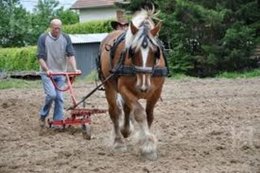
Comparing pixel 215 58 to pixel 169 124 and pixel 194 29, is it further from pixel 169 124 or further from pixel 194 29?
pixel 169 124

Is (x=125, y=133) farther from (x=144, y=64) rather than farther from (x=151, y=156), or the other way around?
(x=144, y=64)

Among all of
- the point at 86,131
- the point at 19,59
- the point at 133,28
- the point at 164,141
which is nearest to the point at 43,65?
the point at 86,131

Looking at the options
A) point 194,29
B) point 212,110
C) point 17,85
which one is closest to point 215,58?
point 194,29

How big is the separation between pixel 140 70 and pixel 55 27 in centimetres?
328

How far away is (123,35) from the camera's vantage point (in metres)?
8.29

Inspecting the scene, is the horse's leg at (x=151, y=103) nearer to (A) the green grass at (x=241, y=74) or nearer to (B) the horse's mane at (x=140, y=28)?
(B) the horse's mane at (x=140, y=28)

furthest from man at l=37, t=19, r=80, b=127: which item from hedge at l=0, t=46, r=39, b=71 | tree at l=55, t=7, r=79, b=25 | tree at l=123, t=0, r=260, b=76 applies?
tree at l=55, t=7, r=79, b=25

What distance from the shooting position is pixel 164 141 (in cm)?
867

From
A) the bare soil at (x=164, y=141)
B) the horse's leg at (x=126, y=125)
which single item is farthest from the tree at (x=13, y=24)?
the horse's leg at (x=126, y=125)

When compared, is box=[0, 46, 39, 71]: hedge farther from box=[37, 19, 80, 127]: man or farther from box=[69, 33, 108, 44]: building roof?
box=[37, 19, 80, 127]: man

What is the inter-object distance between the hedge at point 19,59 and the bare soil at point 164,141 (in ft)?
58.9

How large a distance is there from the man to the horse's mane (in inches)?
104

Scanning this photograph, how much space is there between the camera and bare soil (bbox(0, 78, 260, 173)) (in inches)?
275

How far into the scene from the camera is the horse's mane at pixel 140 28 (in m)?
7.53
